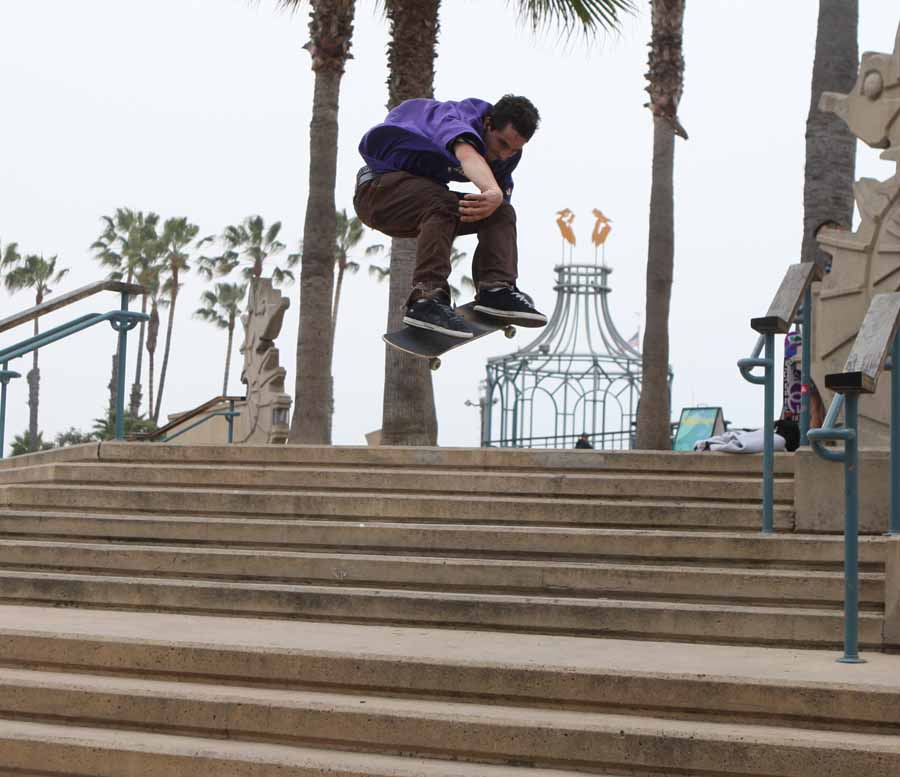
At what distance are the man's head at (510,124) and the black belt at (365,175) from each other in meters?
0.58

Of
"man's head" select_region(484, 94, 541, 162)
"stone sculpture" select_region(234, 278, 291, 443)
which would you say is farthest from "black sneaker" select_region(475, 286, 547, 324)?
"stone sculpture" select_region(234, 278, 291, 443)

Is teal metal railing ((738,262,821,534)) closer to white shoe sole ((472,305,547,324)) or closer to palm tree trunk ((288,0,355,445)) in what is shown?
white shoe sole ((472,305,547,324))

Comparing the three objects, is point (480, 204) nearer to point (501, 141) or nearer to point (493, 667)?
point (501, 141)

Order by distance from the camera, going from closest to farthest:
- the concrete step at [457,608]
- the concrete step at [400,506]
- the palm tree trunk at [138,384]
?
the concrete step at [457,608] < the concrete step at [400,506] < the palm tree trunk at [138,384]

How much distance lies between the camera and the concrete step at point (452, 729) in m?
3.78

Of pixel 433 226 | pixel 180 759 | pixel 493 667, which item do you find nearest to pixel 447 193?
pixel 433 226

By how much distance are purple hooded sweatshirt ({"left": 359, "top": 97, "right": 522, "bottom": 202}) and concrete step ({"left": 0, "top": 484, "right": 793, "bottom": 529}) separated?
163 cm

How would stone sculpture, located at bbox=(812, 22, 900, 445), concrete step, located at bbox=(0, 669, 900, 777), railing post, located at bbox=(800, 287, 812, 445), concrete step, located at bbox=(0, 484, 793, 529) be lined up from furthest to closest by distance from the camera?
1. stone sculpture, located at bbox=(812, 22, 900, 445)
2. railing post, located at bbox=(800, 287, 812, 445)
3. concrete step, located at bbox=(0, 484, 793, 529)
4. concrete step, located at bbox=(0, 669, 900, 777)

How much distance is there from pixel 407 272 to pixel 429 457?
7.45 meters

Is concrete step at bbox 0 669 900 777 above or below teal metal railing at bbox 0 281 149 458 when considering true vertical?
below

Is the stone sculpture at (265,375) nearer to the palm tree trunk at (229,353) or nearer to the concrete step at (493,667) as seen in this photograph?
the concrete step at (493,667)

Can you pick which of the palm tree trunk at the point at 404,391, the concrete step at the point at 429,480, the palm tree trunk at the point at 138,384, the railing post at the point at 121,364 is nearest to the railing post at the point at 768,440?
the concrete step at the point at 429,480

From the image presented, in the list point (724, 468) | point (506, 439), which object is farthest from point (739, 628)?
point (506, 439)

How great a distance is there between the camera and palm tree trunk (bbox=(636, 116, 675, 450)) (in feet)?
52.4
